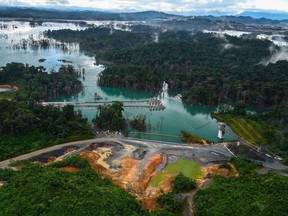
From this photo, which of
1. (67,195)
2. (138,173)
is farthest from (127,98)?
(67,195)

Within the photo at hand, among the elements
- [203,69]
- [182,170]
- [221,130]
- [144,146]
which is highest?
[203,69]

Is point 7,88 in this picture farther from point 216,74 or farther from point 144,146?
point 216,74

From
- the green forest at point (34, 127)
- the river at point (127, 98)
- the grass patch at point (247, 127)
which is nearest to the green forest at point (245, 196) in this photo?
the grass patch at point (247, 127)

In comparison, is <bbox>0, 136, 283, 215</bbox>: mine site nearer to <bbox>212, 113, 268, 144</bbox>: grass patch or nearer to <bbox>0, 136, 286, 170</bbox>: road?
<bbox>0, 136, 286, 170</bbox>: road

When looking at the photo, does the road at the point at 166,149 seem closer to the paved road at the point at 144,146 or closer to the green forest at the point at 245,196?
the paved road at the point at 144,146

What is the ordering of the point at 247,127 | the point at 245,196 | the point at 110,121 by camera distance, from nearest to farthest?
the point at 245,196 → the point at 110,121 → the point at 247,127

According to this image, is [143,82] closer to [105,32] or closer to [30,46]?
[30,46]

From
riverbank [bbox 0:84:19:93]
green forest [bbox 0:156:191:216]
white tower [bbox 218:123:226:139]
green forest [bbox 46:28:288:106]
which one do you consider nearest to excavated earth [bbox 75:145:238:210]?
green forest [bbox 0:156:191:216]

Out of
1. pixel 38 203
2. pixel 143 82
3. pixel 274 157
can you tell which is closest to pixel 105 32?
pixel 143 82

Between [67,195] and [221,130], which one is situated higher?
[67,195]
